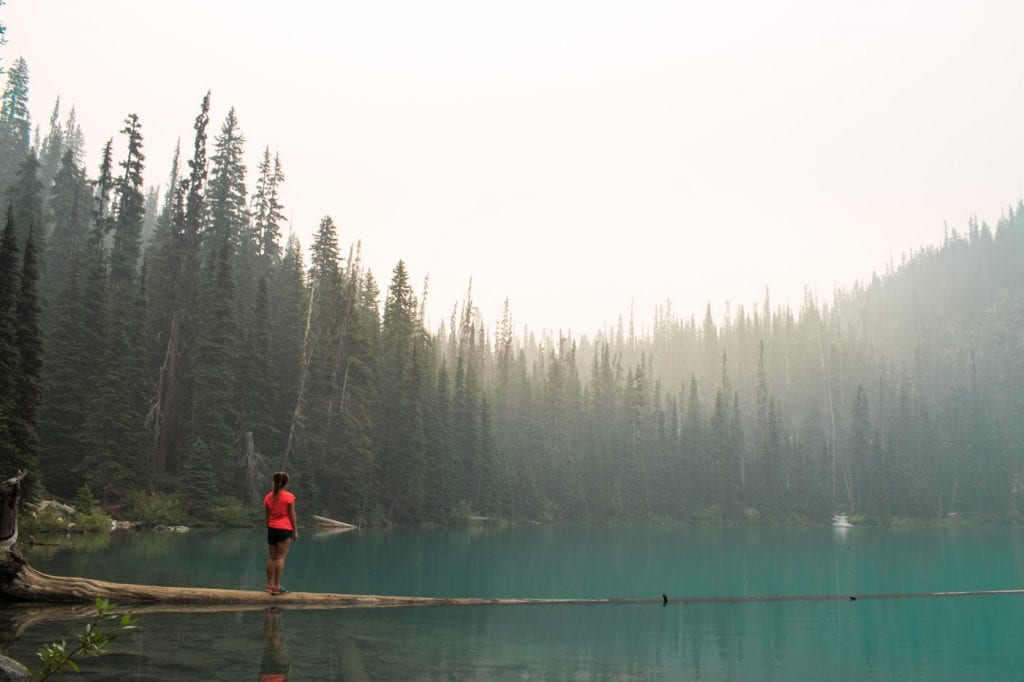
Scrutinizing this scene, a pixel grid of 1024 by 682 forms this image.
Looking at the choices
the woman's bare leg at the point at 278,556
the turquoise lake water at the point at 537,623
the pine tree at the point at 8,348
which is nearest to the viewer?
the turquoise lake water at the point at 537,623

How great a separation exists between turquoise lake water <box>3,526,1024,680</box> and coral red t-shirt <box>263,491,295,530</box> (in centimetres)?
192

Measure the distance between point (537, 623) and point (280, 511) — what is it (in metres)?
9.51

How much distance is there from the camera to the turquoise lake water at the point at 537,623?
12531 mm

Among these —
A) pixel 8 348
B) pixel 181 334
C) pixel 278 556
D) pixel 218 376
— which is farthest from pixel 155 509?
pixel 278 556

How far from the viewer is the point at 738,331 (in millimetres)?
178375

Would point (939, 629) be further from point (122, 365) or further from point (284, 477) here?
point (122, 365)

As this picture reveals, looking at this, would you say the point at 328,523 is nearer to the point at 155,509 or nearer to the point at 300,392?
the point at 300,392

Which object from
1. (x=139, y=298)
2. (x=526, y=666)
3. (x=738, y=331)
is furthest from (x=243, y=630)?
(x=738, y=331)

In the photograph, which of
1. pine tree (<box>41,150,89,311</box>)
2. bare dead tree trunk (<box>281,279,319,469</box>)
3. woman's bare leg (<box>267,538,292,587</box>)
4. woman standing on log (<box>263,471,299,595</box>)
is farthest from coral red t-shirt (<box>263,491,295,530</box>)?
bare dead tree trunk (<box>281,279,319,469</box>)

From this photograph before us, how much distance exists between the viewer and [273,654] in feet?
39.5

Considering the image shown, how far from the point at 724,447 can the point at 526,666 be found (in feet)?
363

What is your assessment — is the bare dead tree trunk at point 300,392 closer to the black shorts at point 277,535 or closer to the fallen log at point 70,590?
the black shorts at point 277,535

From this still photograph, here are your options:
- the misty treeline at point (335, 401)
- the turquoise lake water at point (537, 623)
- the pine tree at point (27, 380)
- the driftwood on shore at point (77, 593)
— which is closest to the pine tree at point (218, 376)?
the misty treeline at point (335, 401)

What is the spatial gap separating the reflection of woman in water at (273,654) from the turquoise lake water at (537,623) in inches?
2.4
